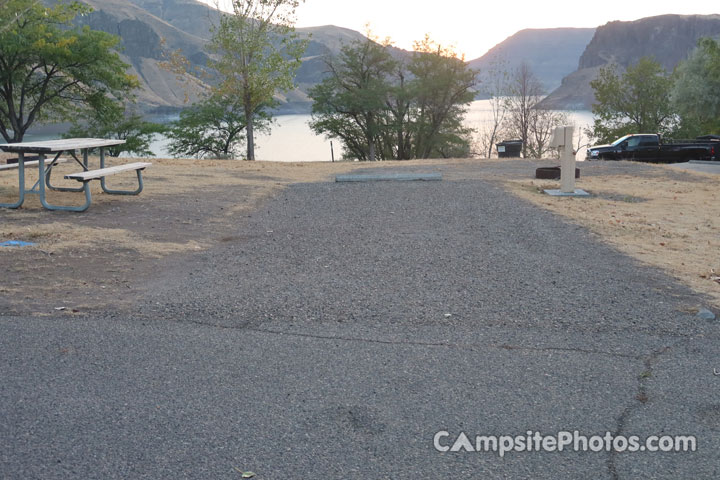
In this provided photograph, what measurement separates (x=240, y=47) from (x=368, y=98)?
18106mm

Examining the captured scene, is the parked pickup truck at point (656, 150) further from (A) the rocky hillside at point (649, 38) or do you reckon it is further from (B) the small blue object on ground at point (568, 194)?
(A) the rocky hillside at point (649, 38)

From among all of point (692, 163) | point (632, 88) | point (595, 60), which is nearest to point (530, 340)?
point (692, 163)

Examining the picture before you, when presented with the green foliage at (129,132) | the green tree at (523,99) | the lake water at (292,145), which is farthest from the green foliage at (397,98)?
the green foliage at (129,132)

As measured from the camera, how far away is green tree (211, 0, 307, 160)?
29.9m

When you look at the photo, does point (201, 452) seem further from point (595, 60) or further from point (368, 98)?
point (595, 60)

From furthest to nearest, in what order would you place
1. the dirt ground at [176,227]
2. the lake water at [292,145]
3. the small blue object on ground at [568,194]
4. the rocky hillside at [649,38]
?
the rocky hillside at [649,38] < the lake water at [292,145] < the small blue object on ground at [568,194] < the dirt ground at [176,227]

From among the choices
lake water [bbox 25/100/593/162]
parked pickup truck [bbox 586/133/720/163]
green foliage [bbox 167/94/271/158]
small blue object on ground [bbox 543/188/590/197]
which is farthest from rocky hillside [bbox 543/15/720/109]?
small blue object on ground [bbox 543/188/590/197]

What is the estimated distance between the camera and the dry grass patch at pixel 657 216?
6293mm

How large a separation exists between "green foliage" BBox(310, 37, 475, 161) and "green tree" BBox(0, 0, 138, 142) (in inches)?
744

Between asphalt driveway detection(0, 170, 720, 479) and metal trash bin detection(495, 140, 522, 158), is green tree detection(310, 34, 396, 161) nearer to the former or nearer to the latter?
metal trash bin detection(495, 140, 522, 158)

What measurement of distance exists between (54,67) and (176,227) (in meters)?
26.5

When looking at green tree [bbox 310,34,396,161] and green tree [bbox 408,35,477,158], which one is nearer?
green tree [bbox 310,34,396,161]

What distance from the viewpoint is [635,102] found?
200 ft
